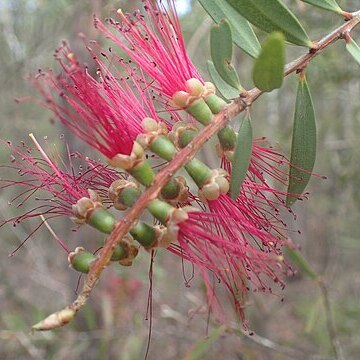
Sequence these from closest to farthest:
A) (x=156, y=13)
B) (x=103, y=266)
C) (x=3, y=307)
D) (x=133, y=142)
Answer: (x=103, y=266) → (x=133, y=142) → (x=156, y=13) → (x=3, y=307)

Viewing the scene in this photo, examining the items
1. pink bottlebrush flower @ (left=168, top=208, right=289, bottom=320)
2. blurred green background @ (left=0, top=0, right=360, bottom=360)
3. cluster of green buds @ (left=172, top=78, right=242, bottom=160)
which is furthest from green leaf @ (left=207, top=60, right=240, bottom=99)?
blurred green background @ (left=0, top=0, right=360, bottom=360)

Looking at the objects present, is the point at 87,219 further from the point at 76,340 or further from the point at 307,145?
the point at 76,340

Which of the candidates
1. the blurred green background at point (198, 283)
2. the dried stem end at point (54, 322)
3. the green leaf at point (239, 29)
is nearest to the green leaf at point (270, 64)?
the green leaf at point (239, 29)

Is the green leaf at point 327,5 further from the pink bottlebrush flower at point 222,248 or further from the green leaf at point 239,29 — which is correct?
the pink bottlebrush flower at point 222,248

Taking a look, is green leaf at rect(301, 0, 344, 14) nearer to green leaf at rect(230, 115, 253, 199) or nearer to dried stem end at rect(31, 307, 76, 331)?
green leaf at rect(230, 115, 253, 199)

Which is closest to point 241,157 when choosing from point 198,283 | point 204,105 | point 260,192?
point 204,105

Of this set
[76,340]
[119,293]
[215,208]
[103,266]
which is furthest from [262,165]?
[119,293]
